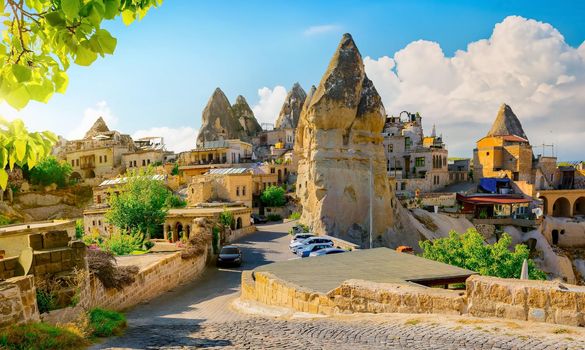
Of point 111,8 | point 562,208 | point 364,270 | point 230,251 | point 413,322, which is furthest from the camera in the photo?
point 562,208

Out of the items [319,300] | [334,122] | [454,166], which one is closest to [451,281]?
[319,300]

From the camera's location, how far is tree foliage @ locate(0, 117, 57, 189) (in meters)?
3.41

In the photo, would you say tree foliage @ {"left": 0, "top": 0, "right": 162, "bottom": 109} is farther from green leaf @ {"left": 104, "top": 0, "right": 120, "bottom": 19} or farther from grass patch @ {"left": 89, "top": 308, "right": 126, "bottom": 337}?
grass patch @ {"left": 89, "top": 308, "right": 126, "bottom": 337}

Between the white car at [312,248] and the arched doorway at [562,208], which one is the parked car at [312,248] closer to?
the white car at [312,248]

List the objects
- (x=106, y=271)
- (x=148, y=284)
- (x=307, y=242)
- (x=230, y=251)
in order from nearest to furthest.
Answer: (x=106, y=271), (x=148, y=284), (x=230, y=251), (x=307, y=242)

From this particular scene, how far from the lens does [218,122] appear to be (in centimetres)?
7669

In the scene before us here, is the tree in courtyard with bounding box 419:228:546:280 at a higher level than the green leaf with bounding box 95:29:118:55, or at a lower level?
lower

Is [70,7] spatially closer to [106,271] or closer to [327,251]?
[106,271]

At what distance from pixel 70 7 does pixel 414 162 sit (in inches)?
2206

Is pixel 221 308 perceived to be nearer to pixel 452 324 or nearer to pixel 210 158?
pixel 452 324

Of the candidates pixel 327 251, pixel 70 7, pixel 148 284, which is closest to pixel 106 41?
pixel 70 7

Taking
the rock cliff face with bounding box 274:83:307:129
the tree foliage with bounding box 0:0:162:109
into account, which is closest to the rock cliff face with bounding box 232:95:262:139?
the rock cliff face with bounding box 274:83:307:129

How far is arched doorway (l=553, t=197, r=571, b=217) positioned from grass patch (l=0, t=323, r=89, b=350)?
185ft

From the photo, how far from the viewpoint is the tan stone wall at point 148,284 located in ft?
36.5
